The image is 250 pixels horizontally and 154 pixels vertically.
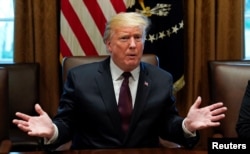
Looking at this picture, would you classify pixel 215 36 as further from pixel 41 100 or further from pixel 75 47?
pixel 41 100

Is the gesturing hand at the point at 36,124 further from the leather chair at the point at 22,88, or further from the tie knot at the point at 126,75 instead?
the leather chair at the point at 22,88

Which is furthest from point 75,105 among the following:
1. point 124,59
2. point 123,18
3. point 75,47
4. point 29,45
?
point 29,45

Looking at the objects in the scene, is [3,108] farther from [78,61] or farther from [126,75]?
[126,75]

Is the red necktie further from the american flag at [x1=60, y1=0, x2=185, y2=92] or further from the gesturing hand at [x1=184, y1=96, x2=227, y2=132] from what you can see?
the american flag at [x1=60, y1=0, x2=185, y2=92]

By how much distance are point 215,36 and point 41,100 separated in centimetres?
142

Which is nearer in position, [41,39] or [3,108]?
[3,108]

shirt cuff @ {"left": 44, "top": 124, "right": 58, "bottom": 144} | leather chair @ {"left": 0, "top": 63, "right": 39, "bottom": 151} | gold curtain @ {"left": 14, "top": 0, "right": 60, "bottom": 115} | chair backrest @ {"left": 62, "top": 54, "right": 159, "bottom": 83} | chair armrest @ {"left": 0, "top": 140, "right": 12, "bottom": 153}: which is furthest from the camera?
gold curtain @ {"left": 14, "top": 0, "right": 60, "bottom": 115}

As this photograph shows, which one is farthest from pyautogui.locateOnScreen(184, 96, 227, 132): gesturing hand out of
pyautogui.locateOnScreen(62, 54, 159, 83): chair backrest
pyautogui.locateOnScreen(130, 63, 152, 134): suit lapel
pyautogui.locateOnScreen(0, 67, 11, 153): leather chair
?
pyautogui.locateOnScreen(0, 67, 11, 153): leather chair

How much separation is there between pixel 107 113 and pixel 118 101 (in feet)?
0.30

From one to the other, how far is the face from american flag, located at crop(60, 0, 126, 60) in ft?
3.00

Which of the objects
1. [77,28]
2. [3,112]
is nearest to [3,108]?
[3,112]

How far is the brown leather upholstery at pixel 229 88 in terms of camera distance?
253 centimetres

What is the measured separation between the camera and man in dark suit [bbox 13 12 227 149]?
2166 mm

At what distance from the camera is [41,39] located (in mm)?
3266
